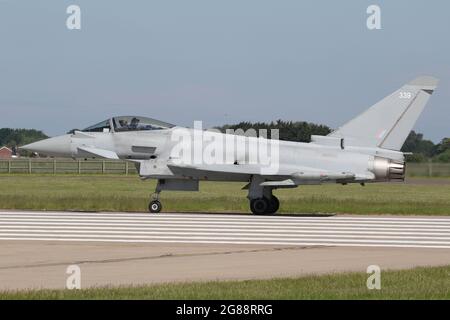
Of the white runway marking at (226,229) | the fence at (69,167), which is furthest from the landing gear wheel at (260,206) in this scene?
the fence at (69,167)

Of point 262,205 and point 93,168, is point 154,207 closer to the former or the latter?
point 262,205

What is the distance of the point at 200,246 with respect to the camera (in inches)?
607

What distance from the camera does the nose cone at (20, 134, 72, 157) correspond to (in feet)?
83.2

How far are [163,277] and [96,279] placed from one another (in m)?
0.89

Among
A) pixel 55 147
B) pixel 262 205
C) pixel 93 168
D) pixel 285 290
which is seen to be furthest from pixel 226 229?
pixel 93 168

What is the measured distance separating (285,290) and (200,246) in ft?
17.6

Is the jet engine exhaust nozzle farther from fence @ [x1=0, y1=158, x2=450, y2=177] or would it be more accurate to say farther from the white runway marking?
fence @ [x1=0, y1=158, x2=450, y2=177]

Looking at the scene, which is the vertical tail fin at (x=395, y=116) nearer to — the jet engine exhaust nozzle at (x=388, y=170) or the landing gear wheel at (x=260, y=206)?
the jet engine exhaust nozzle at (x=388, y=170)

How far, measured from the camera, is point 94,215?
75.2 feet

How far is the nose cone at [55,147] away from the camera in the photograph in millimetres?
25359
